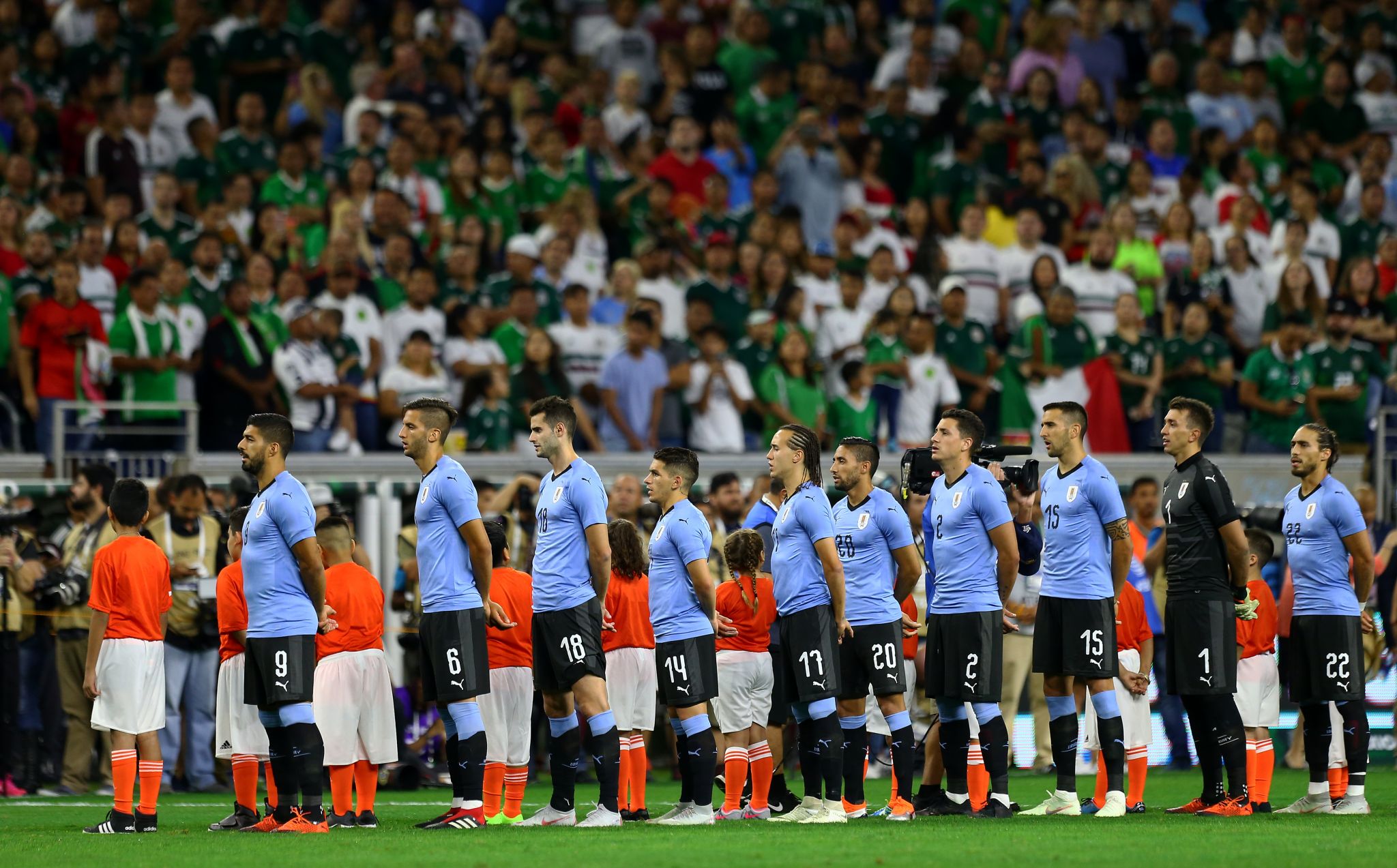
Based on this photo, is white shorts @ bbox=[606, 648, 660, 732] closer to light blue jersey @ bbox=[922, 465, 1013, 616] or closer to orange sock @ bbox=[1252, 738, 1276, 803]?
light blue jersey @ bbox=[922, 465, 1013, 616]

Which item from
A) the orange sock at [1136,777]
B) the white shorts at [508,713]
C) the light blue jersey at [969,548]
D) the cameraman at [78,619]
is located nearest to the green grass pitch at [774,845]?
the orange sock at [1136,777]

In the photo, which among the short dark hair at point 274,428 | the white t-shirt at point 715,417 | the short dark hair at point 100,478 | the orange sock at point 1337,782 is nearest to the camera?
the short dark hair at point 274,428

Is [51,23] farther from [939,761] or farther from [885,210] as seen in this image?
[939,761]

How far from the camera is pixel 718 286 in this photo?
69.9ft

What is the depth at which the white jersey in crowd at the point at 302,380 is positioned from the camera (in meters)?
18.3

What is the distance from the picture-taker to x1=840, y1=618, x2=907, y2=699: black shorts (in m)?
12.3

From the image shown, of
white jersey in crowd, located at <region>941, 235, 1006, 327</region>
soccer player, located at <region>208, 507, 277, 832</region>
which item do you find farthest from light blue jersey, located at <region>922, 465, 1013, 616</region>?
white jersey in crowd, located at <region>941, 235, 1006, 327</region>

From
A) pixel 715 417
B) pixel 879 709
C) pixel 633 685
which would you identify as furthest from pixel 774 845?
pixel 715 417

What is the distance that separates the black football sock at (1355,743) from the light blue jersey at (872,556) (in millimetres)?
3027

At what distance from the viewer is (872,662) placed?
40.3 feet

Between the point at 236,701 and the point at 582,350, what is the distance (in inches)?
314

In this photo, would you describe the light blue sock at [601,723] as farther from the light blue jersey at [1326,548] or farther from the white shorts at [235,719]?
the light blue jersey at [1326,548]

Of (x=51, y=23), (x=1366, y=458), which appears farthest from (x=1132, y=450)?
(x=51, y=23)

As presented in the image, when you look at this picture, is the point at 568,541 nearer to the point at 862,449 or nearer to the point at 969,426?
the point at 862,449
